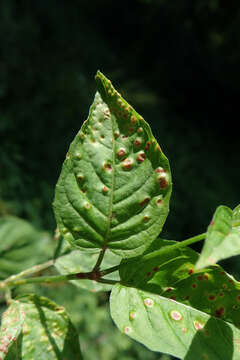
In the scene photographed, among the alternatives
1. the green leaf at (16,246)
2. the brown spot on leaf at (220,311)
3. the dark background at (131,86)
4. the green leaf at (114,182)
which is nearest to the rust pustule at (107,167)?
the green leaf at (114,182)

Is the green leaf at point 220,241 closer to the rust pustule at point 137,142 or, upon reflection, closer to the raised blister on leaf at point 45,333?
the rust pustule at point 137,142

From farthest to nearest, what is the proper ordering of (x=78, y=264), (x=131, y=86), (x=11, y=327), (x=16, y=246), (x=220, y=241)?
(x=131, y=86)
(x=16, y=246)
(x=78, y=264)
(x=11, y=327)
(x=220, y=241)

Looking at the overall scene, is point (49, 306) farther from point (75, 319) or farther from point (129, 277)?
point (75, 319)

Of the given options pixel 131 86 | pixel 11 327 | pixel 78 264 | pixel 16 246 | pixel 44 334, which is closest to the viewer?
pixel 11 327

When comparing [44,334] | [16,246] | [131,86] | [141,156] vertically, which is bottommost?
[44,334]

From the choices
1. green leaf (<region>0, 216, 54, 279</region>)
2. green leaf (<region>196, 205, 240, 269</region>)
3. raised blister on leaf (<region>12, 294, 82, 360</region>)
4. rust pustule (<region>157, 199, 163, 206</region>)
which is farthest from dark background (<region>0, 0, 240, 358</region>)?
green leaf (<region>196, 205, 240, 269</region>)

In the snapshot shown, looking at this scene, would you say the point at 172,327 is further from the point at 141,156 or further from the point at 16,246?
the point at 16,246

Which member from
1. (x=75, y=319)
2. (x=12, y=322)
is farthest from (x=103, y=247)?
(x=75, y=319)

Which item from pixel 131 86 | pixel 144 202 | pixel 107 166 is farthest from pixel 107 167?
pixel 131 86
